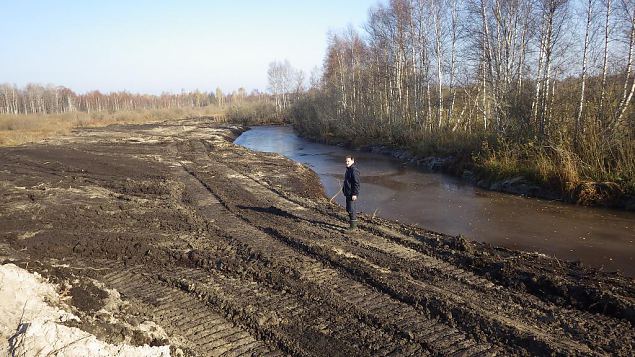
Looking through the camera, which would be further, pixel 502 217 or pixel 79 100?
pixel 79 100

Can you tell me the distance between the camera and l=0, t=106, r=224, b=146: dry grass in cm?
3773

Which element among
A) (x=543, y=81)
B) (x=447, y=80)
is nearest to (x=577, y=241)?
(x=543, y=81)

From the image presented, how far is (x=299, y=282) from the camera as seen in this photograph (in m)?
7.25

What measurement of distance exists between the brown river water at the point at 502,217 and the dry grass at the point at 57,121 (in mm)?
29740

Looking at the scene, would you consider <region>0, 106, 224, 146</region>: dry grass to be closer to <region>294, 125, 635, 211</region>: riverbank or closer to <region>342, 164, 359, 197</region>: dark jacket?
<region>294, 125, 635, 211</region>: riverbank

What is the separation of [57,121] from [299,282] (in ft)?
226

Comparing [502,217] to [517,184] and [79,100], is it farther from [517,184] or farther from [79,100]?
[79,100]

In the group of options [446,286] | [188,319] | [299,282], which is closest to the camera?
[188,319]

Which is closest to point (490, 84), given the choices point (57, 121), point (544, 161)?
point (544, 161)

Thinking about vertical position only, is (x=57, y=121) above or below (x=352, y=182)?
above

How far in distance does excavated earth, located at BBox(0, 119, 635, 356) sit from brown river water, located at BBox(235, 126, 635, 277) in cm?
150

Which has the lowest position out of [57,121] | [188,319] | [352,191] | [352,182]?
[188,319]

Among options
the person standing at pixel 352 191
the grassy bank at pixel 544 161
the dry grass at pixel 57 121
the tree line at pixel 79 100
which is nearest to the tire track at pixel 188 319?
the person standing at pixel 352 191

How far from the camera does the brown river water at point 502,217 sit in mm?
9938
